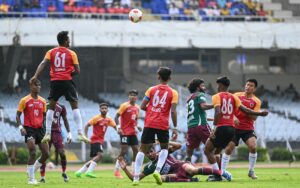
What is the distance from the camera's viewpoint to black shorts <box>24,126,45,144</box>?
22.0 metres

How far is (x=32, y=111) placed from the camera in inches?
877

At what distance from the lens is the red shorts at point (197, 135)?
894 inches

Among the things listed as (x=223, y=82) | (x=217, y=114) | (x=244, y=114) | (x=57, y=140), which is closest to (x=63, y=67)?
(x=217, y=114)

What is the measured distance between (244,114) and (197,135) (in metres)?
1.90

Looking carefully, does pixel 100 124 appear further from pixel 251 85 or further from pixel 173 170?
pixel 173 170

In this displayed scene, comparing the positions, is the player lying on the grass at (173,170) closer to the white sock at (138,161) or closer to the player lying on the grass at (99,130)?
the white sock at (138,161)

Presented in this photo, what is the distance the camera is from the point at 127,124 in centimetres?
2817

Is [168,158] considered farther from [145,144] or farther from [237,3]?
[237,3]

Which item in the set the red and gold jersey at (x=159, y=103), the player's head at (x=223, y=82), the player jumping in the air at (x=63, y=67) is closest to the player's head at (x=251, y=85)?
the player's head at (x=223, y=82)

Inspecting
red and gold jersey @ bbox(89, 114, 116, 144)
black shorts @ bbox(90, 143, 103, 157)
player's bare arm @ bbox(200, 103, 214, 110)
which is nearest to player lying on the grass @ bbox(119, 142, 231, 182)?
player's bare arm @ bbox(200, 103, 214, 110)

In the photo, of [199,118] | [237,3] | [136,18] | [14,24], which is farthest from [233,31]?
[199,118]

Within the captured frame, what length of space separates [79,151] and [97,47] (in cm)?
1071

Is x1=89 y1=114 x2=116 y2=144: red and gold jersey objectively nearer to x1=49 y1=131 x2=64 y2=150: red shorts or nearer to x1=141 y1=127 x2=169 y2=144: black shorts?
x1=49 y1=131 x2=64 y2=150: red shorts

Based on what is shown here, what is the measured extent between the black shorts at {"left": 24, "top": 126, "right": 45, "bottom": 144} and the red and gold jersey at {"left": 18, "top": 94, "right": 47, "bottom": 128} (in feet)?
0.26
